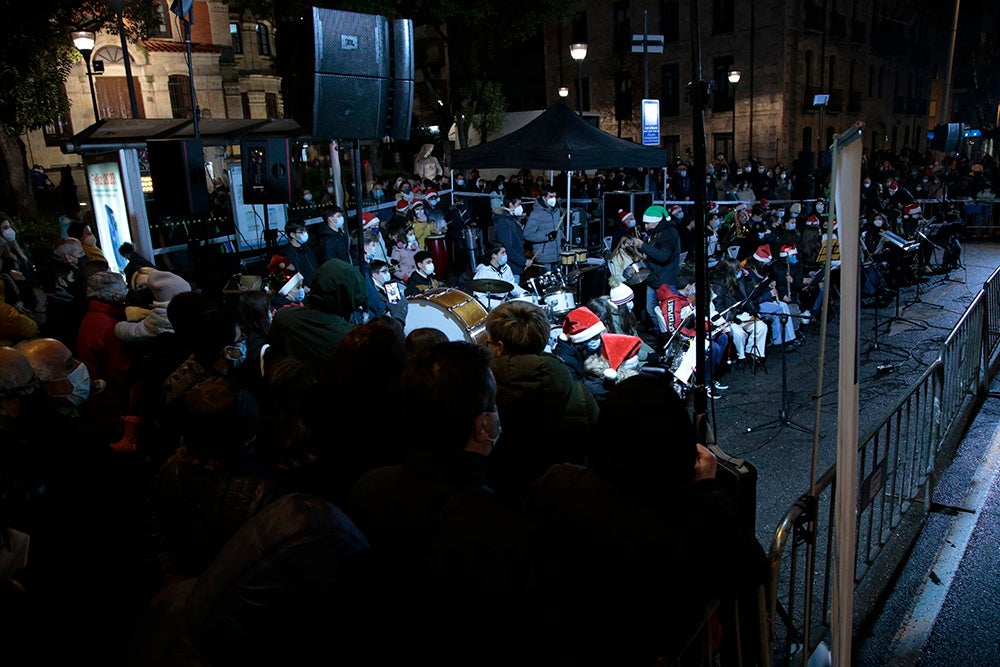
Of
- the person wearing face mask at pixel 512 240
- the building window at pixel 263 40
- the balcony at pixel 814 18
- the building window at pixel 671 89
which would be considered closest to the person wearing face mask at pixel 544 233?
the person wearing face mask at pixel 512 240

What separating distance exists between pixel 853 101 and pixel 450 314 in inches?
1512

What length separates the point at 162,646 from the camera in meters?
1.53

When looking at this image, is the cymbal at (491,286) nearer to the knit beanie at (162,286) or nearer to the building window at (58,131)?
the knit beanie at (162,286)

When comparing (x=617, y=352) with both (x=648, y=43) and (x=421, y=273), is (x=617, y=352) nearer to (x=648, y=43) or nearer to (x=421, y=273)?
(x=421, y=273)

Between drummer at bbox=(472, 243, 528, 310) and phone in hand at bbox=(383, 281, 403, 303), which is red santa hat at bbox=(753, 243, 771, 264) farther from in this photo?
phone in hand at bbox=(383, 281, 403, 303)

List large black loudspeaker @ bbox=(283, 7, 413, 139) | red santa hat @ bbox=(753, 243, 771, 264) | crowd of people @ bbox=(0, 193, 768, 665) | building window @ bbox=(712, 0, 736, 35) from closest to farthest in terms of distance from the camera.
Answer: crowd of people @ bbox=(0, 193, 768, 665) < large black loudspeaker @ bbox=(283, 7, 413, 139) < red santa hat @ bbox=(753, 243, 771, 264) < building window @ bbox=(712, 0, 736, 35)

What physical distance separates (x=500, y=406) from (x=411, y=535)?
4.94ft

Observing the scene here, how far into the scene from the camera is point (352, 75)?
525 centimetres

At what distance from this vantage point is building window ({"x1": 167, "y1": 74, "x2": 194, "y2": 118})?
3434 cm

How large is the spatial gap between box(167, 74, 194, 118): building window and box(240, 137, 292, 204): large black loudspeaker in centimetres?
3085

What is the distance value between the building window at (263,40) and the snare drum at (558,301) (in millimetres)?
38638

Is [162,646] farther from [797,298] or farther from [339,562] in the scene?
[797,298]

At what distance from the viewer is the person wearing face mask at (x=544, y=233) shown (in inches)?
478

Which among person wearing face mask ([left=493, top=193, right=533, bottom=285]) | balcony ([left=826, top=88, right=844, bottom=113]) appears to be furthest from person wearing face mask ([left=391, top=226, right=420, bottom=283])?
balcony ([left=826, top=88, right=844, bottom=113])
